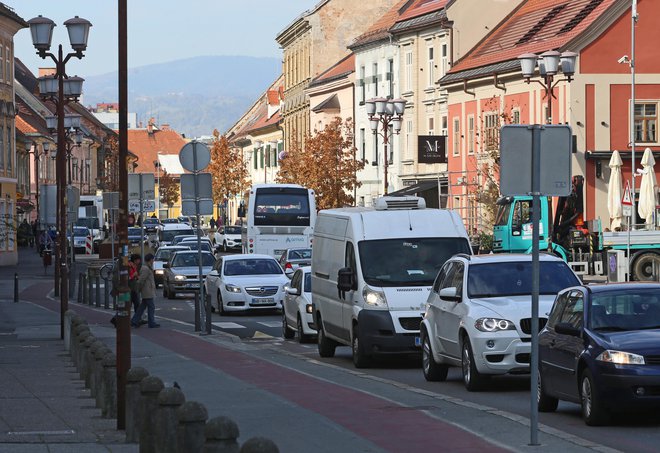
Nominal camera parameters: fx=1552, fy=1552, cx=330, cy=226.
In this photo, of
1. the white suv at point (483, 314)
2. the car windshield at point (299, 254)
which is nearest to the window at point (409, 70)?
the car windshield at point (299, 254)

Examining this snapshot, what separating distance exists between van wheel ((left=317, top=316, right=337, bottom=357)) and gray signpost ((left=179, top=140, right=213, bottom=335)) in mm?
6091

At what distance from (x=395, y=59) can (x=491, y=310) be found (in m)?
62.7

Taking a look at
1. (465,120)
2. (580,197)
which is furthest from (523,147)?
(465,120)

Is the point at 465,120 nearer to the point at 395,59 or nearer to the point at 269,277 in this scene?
the point at 395,59

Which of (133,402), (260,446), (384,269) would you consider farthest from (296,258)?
(260,446)

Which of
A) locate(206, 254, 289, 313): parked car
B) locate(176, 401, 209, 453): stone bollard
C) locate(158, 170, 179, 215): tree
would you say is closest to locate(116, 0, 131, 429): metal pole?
locate(176, 401, 209, 453): stone bollard

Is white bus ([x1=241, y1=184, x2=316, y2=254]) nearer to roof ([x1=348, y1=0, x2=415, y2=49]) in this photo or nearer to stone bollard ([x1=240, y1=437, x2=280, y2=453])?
roof ([x1=348, y1=0, x2=415, y2=49])

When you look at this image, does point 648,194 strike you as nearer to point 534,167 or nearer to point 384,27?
point 534,167

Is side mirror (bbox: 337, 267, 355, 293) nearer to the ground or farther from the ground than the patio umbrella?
nearer to the ground

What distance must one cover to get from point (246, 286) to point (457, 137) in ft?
111

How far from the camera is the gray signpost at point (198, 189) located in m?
32.0

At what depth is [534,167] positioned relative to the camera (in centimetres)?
1298

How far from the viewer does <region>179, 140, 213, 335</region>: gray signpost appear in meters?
32.0

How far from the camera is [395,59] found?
265ft
